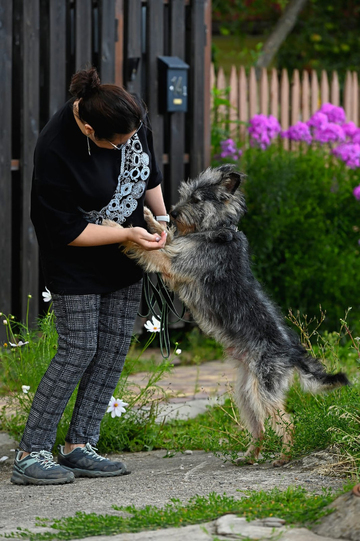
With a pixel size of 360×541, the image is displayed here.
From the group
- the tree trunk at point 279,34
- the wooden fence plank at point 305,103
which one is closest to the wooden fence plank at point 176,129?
the wooden fence plank at point 305,103

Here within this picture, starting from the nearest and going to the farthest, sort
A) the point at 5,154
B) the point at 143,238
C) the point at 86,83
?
the point at 86,83, the point at 143,238, the point at 5,154

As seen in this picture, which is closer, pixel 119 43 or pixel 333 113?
pixel 119 43

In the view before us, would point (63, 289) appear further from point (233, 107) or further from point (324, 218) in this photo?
point (233, 107)

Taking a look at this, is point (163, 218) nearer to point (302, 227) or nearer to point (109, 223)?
point (109, 223)

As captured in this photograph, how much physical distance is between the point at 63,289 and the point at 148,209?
2.84 ft

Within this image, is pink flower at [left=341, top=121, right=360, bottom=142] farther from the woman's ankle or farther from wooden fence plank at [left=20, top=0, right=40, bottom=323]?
the woman's ankle

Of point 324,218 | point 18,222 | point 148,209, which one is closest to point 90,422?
point 148,209

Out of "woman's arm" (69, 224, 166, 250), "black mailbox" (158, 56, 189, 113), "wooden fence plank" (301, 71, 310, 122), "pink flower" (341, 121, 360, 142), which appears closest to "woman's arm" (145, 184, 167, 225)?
"woman's arm" (69, 224, 166, 250)

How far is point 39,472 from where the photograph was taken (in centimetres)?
439

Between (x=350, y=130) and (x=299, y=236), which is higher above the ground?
(x=350, y=130)

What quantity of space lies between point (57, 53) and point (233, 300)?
3.49 meters

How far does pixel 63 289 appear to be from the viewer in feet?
14.3

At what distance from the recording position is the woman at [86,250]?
13.8 feet

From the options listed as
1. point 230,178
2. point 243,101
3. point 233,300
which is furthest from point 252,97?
point 233,300
